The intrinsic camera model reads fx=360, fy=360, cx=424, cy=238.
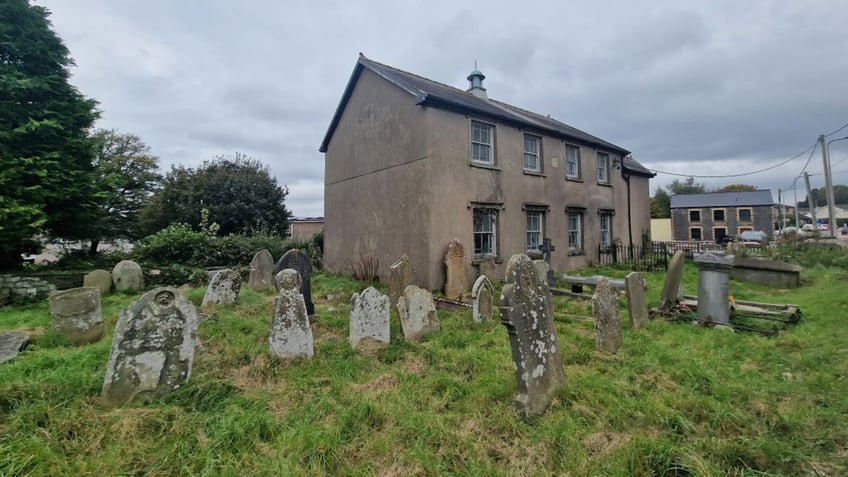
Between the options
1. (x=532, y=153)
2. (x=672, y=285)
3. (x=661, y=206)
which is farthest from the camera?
(x=661, y=206)

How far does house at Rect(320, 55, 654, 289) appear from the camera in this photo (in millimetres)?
10812

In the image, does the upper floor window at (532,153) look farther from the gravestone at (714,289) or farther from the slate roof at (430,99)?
the gravestone at (714,289)

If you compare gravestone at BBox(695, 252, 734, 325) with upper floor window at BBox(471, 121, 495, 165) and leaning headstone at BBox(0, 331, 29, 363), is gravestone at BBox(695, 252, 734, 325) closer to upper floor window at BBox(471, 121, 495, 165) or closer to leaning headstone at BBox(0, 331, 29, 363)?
upper floor window at BBox(471, 121, 495, 165)

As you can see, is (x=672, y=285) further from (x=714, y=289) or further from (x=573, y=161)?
(x=573, y=161)

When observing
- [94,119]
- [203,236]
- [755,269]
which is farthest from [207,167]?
[755,269]

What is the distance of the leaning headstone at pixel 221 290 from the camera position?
27.9ft

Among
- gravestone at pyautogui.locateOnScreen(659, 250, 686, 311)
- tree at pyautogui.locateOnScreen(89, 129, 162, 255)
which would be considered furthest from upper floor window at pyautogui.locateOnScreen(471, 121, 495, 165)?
tree at pyautogui.locateOnScreen(89, 129, 162, 255)

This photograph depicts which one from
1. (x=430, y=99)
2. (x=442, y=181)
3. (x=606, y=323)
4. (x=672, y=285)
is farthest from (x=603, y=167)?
(x=606, y=323)

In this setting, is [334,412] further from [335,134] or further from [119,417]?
[335,134]

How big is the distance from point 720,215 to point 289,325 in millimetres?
54321

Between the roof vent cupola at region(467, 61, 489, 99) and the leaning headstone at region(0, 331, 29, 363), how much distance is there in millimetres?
15076

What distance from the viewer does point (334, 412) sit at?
3.59 metres

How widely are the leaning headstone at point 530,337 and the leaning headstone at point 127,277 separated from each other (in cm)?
1153

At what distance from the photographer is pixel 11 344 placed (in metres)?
5.21
